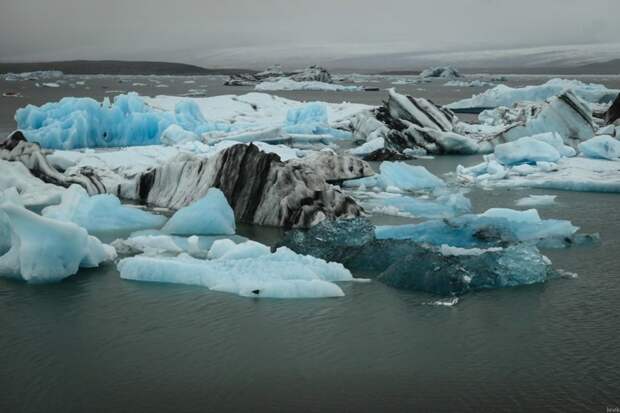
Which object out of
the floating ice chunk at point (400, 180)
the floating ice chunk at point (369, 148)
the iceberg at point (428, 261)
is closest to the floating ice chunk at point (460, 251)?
the iceberg at point (428, 261)

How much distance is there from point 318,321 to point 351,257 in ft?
5.07

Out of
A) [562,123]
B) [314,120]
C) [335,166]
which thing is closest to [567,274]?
[335,166]

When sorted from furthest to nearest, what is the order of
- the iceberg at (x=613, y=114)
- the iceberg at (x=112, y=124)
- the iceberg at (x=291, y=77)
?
1. the iceberg at (x=291, y=77)
2. the iceberg at (x=613, y=114)
3. the iceberg at (x=112, y=124)

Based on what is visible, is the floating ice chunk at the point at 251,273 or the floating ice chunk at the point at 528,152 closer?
the floating ice chunk at the point at 251,273

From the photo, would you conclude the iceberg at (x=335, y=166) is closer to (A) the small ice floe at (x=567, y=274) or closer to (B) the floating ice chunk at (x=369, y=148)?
(B) the floating ice chunk at (x=369, y=148)

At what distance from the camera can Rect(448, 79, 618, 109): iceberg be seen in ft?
84.9

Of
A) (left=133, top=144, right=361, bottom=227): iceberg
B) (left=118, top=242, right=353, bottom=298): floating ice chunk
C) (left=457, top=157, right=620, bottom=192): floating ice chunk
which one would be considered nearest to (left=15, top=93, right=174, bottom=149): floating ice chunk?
(left=133, top=144, right=361, bottom=227): iceberg

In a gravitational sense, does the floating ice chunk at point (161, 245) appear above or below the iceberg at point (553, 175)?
above

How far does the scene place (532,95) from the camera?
25.9m

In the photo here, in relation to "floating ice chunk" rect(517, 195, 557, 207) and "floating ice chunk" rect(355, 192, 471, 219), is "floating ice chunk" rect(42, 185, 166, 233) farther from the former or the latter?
"floating ice chunk" rect(517, 195, 557, 207)

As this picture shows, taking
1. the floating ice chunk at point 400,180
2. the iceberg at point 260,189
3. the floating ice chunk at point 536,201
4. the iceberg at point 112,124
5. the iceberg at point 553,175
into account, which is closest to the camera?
the iceberg at point 260,189

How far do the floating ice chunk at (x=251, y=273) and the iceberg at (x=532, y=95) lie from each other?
20797 millimetres

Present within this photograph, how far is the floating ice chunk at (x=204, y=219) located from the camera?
7.90 metres

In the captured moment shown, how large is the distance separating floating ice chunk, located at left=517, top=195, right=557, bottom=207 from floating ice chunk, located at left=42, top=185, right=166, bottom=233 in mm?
4909
